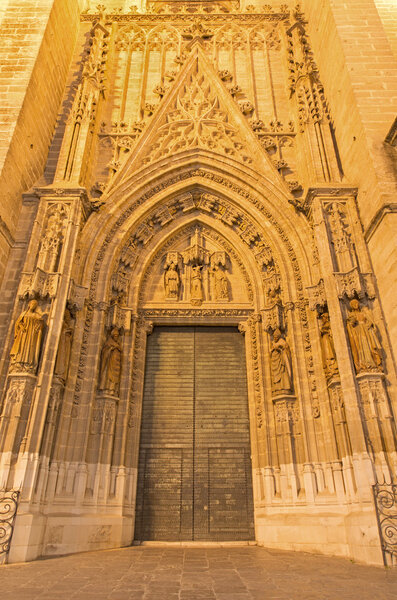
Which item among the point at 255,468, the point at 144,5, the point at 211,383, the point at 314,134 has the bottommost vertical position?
the point at 255,468

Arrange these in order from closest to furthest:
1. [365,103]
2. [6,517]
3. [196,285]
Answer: [6,517] < [365,103] < [196,285]

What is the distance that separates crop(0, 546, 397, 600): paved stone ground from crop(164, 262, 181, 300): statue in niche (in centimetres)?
561

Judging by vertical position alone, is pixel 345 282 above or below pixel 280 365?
above

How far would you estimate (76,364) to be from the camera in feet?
26.9

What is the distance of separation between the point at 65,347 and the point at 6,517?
301cm

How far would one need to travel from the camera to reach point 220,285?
10273 mm

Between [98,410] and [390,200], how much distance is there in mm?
7030

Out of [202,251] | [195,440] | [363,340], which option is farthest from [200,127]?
[195,440]

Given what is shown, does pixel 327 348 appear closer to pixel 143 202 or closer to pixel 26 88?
pixel 143 202

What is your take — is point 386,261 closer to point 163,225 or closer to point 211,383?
point 211,383

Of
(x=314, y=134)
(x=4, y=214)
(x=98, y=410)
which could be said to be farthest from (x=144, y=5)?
(x=98, y=410)

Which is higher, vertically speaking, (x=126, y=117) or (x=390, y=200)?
(x=126, y=117)

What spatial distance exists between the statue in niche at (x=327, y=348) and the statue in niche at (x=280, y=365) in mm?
784

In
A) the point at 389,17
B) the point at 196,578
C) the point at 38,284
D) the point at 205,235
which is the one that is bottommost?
the point at 196,578
